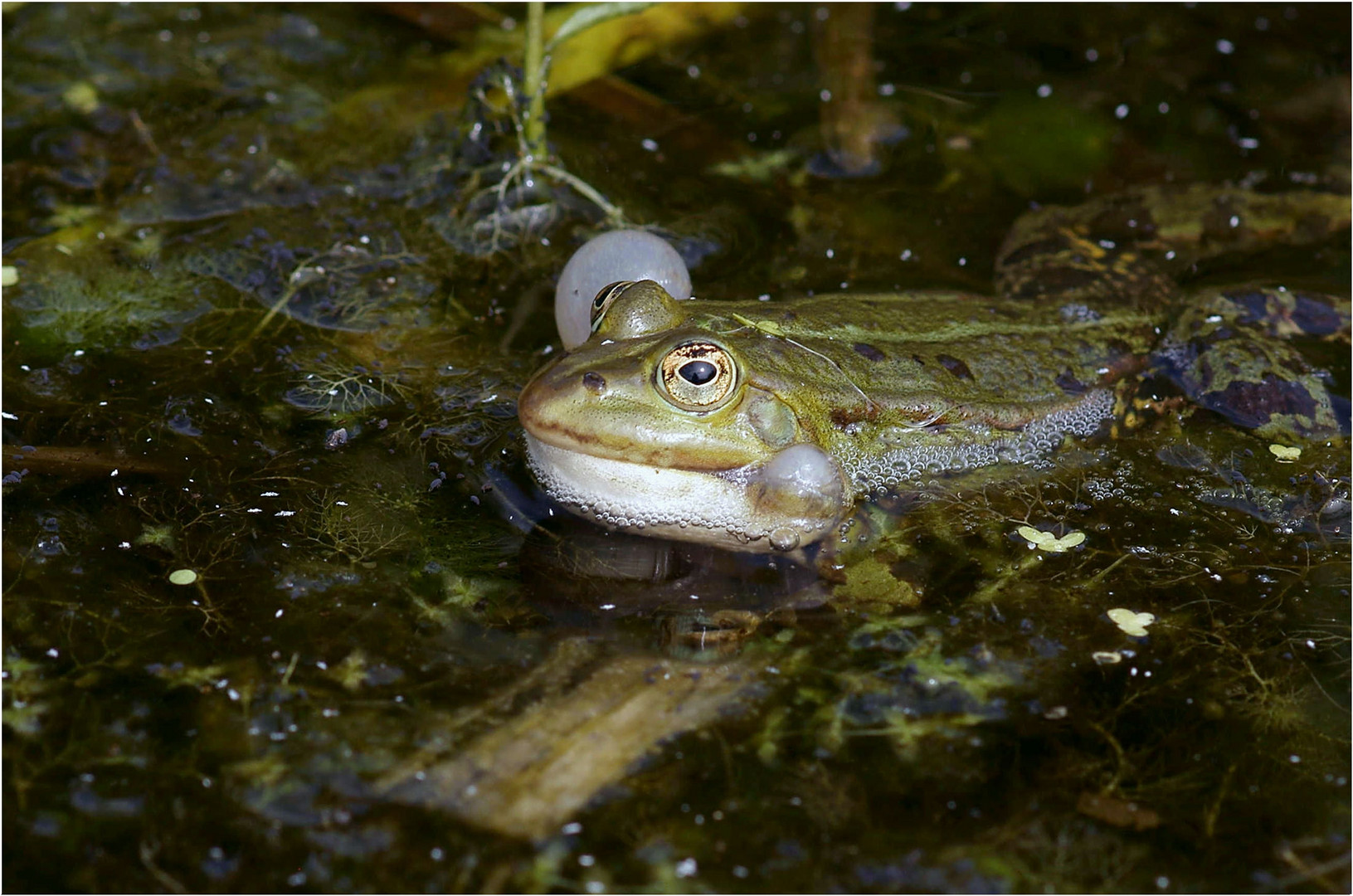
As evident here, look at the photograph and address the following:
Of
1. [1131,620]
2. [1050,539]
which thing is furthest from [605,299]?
[1131,620]

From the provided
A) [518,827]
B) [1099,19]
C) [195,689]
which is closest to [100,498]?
[195,689]

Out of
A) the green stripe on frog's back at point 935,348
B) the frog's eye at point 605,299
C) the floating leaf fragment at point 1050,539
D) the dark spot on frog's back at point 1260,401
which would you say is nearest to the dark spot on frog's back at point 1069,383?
the green stripe on frog's back at point 935,348

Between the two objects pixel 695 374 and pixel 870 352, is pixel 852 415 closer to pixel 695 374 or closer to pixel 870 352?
pixel 870 352

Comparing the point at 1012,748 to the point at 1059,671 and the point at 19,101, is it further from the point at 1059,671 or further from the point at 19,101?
the point at 19,101

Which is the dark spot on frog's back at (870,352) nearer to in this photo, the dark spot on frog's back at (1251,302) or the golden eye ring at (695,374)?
the golden eye ring at (695,374)

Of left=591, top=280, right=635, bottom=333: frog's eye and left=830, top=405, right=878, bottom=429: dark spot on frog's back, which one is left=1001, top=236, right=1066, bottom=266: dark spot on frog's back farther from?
left=591, top=280, right=635, bottom=333: frog's eye

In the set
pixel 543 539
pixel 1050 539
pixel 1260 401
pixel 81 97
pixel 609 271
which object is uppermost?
pixel 609 271
